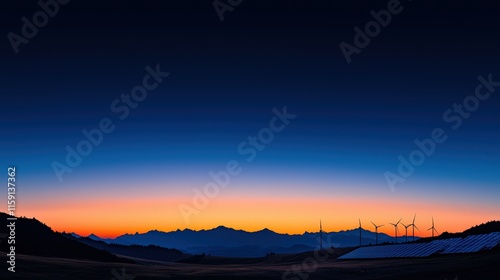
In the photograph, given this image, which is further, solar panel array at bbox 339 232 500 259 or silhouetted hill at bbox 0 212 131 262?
silhouetted hill at bbox 0 212 131 262

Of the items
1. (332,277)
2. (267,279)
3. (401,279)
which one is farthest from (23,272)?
(401,279)

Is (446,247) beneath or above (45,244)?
beneath

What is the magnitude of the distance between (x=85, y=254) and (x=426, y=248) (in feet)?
229

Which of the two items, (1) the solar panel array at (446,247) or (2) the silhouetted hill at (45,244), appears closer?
(1) the solar panel array at (446,247)

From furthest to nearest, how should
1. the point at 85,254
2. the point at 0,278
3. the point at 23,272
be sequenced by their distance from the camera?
the point at 85,254 → the point at 23,272 → the point at 0,278

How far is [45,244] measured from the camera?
116 m

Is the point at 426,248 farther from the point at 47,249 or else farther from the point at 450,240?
the point at 47,249

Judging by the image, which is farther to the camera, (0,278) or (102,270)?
(102,270)

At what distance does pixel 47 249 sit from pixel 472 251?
80.5 meters

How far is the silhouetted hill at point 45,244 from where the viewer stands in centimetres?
10938

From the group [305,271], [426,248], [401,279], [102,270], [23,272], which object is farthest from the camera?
[426,248]

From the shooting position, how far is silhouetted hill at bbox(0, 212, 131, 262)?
109m

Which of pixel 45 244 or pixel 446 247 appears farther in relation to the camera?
pixel 45 244

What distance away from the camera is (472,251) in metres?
75.2
